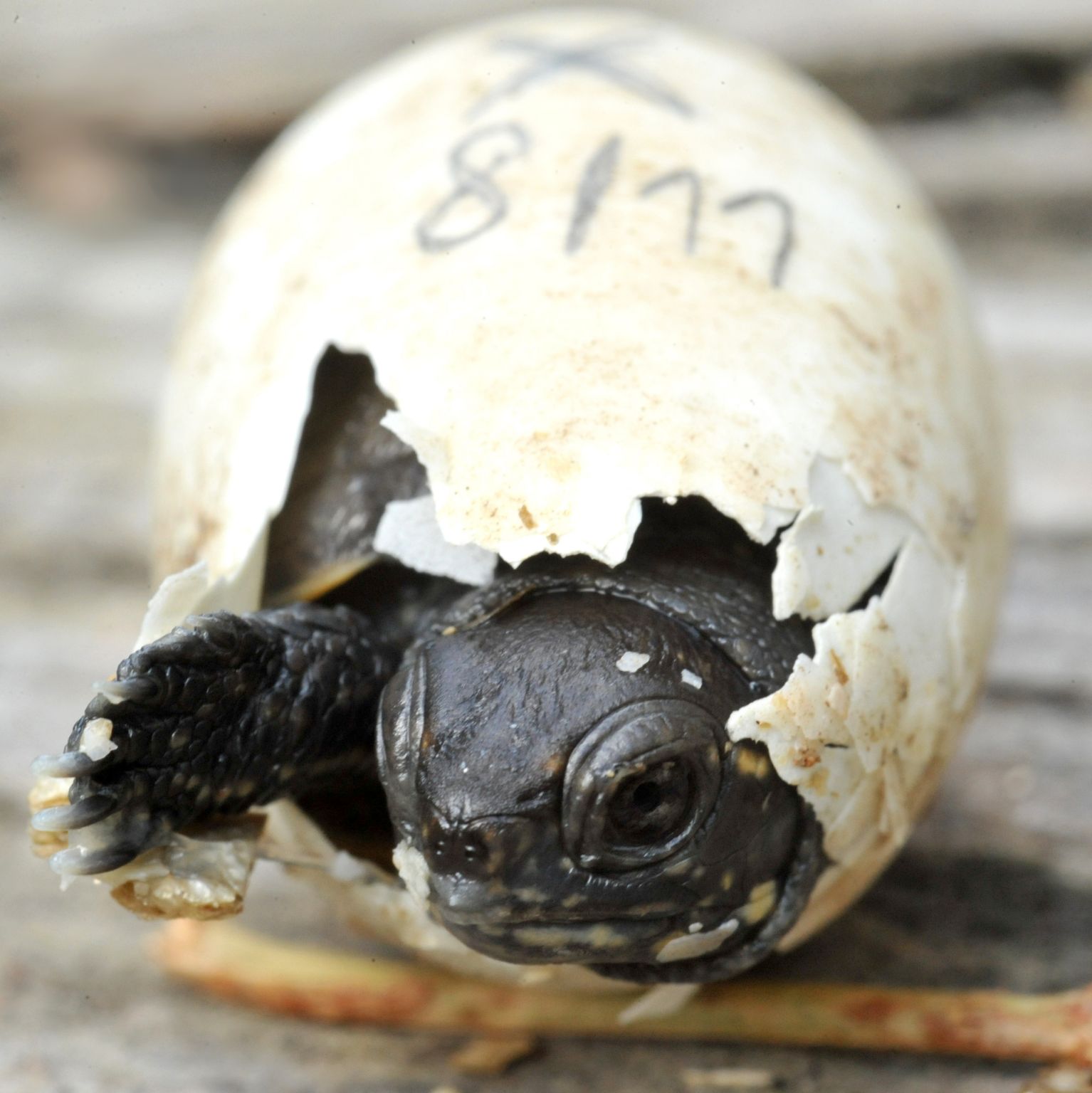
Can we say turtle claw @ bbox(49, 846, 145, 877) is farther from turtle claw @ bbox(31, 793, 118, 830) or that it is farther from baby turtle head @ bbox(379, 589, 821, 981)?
baby turtle head @ bbox(379, 589, 821, 981)

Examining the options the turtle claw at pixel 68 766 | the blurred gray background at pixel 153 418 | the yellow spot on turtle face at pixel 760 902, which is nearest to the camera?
the turtle claw at pixel 68 766

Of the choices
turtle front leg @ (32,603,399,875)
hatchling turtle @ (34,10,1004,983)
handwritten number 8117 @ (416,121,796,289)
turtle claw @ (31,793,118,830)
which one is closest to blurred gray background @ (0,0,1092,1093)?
hatchling turtle @ (34,10,1004,983)

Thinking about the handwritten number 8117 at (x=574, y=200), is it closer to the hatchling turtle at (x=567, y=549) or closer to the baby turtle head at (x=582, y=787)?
the hatchling turtle at (x=567, y=549)

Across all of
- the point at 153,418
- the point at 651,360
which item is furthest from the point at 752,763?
the point at 153,418

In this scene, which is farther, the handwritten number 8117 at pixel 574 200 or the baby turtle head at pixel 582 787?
the handwritten number 8117 at pixel 574 200

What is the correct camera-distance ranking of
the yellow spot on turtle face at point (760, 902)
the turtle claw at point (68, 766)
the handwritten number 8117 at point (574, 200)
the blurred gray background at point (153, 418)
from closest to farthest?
the turtle claw at point (68, 766)
the yellow spot on turtle face at point (760, 902)
the handwritten number 8117 at point (574, 200)
the blurred gray background at point (153, 418)

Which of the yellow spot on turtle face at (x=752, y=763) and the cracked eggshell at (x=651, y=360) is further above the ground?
A: the cracked eggshell at (x=651, y=360)

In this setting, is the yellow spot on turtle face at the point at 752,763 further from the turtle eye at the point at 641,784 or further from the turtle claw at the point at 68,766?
the turtle claw at the point at 68,766

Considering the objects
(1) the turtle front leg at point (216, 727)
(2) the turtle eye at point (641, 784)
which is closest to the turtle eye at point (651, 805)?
(2) the turtle eye at point (641, 784)
